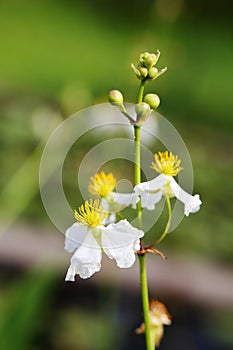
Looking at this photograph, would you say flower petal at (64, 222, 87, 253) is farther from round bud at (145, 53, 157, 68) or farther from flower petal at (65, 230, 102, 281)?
round bud at (145, 53, 157, 68)

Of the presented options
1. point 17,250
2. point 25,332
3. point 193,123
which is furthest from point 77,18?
point 25,332

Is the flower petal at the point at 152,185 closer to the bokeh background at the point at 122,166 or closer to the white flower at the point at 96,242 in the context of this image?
the white flower at the point at 96,242

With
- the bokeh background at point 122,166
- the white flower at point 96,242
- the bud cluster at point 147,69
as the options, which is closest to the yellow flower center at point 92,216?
the white flower at point 96,242

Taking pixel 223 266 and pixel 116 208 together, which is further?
pixel 223 266

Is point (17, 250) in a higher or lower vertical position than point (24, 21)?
lower

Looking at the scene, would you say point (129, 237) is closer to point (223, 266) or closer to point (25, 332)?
point (25, 332)

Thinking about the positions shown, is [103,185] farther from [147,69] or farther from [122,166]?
[122,166]

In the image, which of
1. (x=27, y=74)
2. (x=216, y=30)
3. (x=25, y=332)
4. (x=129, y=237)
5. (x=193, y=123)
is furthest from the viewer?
(x=216, y=30)

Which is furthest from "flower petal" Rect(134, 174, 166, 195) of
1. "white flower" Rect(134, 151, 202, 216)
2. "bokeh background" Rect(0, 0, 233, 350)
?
"bokeh background" Rect(0, 0, 233, 350)
